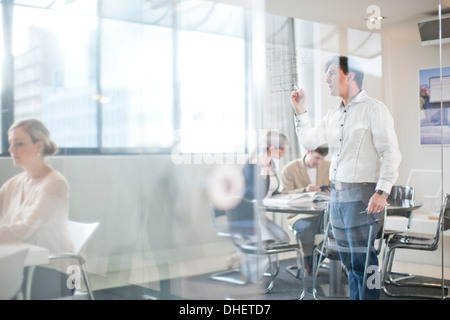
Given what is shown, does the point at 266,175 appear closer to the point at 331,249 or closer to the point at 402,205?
the point at 331,249

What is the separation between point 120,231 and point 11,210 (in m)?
0.62

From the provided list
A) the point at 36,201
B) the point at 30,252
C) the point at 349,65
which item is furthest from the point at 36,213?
the point at 349,65

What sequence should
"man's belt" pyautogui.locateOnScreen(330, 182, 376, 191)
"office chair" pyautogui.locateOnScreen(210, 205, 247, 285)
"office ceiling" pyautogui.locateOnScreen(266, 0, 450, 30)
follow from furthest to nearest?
"office chair" pyautogui.locateOnScreen(210, 205, 247, 285)
"office ceiling" pyautogui.locateOnScreen(266, 0, 450, 30)
"man's belt" pyautogui.locateOnScreen(330, 182, 376, 191)

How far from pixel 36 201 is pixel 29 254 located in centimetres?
30

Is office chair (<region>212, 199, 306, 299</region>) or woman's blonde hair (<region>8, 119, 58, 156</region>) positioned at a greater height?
woman's blonde hair (<region>8, 119, 58, 156</region>)

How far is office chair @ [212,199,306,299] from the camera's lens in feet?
11.0

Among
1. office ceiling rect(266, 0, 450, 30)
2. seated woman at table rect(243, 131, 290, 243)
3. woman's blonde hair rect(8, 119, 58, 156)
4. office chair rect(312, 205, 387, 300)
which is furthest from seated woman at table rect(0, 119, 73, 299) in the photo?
office ceiling rect(266, 0, 450, 30)

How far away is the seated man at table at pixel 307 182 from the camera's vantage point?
3.20 meters

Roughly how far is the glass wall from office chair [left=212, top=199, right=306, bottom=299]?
2 centimetres

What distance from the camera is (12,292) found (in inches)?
122

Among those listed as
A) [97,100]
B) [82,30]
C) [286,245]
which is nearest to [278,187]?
[286,245]

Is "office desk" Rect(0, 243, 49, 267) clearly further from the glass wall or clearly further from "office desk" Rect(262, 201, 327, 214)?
"office desk" Rect(262, 201, 327, 214)

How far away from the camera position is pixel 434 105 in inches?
129
